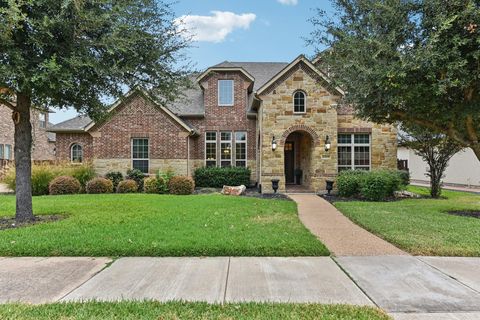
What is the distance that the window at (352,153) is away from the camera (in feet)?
53.9

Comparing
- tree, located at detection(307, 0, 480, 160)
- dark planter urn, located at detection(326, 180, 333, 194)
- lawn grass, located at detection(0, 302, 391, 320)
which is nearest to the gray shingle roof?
dark planter urn, located at detection(326, 180, 333, 194)

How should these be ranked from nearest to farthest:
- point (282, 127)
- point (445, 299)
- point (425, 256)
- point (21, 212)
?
1. point (445, 299)
2. point (425, 256)
3. point (21, 212)
4. point (282, 127)

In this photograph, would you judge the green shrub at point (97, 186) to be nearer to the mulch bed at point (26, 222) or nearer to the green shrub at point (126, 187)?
the green shrub at point (126, 187)

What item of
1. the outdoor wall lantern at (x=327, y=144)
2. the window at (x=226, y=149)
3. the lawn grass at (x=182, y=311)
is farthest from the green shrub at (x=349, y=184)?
the lawn grass at (x=182, y=311)

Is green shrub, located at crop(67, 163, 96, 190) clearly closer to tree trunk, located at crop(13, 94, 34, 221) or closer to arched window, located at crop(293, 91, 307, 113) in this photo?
tree trunk, located at crop(13, 94, 34, 221)

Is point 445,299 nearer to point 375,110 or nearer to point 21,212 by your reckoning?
point 375,110

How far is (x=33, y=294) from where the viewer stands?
147 inches

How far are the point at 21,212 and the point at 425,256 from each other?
916 cm

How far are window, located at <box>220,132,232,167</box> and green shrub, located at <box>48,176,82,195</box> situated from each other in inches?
308

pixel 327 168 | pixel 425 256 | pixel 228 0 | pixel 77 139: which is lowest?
pixel 425 256

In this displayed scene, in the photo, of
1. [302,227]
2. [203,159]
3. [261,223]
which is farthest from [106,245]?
[203,159]

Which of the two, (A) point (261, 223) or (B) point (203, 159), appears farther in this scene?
(B) point (203, 159)

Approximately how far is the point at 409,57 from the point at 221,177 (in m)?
12.1

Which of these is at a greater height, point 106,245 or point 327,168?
point 327,168
